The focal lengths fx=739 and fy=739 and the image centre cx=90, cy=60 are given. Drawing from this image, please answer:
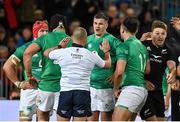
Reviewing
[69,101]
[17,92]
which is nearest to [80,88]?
[69,101]

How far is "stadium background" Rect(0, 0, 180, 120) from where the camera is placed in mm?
16953

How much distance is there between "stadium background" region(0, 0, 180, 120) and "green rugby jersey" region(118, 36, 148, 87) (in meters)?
6.20

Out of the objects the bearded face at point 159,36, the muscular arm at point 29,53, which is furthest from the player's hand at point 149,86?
the muscular arm at point 29,53

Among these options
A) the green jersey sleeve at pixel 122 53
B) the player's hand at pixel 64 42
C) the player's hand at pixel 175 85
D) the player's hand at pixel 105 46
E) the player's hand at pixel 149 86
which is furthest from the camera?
the player's hand at pixel 175 85

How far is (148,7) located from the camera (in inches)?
701

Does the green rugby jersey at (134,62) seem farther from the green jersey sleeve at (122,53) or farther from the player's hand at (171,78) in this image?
the player's hand at (171,78)

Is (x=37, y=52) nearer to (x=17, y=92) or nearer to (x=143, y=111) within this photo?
(x=143, y=111)

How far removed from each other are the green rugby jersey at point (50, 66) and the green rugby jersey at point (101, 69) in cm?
57

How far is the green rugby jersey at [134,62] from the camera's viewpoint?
10328mm

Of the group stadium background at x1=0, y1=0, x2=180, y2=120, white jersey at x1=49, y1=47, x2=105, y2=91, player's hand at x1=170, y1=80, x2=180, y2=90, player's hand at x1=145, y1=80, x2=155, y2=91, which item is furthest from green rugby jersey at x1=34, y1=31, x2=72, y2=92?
stadium background at x1=0, y1=0, x2=180, y2=120

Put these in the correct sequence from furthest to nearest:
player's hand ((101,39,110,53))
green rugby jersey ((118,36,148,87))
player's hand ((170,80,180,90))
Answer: player's hand ((170,80,180,90)) → player's hand ((101,39,110,53)) → green rugby jersey ((118,36,148,87))

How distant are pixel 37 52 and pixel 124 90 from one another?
1.41 metres

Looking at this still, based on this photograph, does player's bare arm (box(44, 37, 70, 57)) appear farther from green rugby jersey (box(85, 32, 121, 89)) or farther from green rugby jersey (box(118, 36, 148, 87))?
green rugby jersey (box(118, 36, 148, 87))

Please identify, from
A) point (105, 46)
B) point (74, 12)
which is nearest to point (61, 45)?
point (105, 46)
